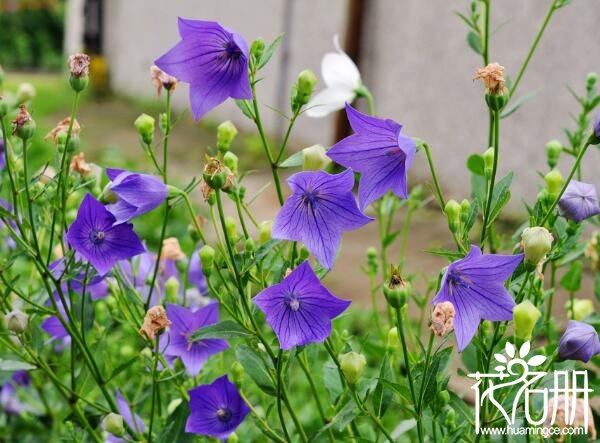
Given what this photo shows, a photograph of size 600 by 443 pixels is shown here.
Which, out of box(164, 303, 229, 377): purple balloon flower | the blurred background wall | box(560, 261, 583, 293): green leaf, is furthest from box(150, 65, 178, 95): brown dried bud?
the blurred background wall

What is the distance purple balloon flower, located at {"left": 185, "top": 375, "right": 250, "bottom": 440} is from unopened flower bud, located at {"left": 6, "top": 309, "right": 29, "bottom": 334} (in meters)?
0.20

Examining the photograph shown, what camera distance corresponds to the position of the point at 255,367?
979 millimetres

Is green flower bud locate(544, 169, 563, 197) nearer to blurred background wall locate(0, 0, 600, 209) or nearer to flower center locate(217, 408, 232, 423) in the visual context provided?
flower center locate(217, 408, 232, 423)

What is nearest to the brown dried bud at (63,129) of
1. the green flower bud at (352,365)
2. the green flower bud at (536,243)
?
the green flower bud at (352,365)

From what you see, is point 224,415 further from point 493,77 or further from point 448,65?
point 448,65

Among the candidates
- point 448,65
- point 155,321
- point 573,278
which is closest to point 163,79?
point 155,321

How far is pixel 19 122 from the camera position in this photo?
971 millimetres

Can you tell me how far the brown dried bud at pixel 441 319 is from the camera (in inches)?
32.9

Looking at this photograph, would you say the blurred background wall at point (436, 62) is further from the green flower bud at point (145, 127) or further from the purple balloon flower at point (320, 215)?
the purple balloon flower at point (320, 215)

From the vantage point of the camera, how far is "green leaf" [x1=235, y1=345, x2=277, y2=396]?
97 cm

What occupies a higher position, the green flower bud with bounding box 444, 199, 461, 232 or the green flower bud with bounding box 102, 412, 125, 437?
the green flower bud with bounding box 444, 199, 461, 232

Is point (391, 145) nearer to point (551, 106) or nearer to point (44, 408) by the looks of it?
point (44, 408)

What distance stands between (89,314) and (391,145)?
1.60 ft

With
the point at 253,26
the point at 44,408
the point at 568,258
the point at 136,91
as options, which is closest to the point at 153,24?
the point at 136,91
